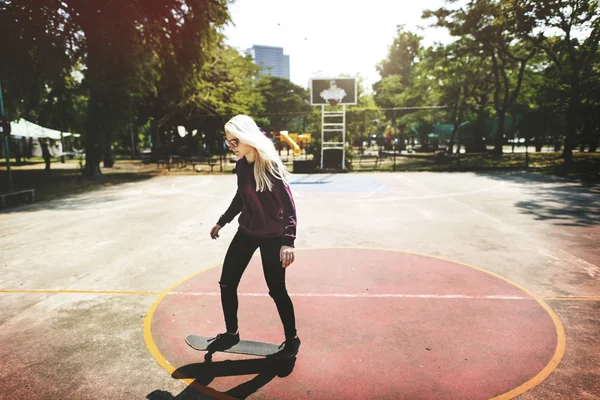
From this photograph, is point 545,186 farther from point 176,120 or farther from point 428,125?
point 428,125

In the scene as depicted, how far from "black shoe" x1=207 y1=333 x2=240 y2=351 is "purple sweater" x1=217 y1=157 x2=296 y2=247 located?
113 cm

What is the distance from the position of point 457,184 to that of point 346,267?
1206 centimetres

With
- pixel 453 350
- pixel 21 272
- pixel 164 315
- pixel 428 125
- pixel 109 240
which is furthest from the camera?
pixel 428 125

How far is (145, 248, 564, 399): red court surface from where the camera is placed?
3.17 meters

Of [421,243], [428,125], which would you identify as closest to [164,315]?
[421,243]

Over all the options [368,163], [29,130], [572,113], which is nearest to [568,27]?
[572,113]

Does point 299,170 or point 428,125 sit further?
point 428,125

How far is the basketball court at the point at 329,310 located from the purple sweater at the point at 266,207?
1.33 m

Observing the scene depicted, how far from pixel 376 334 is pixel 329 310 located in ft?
2.46

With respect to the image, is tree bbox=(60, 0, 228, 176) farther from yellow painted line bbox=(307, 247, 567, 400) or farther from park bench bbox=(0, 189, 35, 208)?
yellow painted line bbox=(307, 247, 567, 400)

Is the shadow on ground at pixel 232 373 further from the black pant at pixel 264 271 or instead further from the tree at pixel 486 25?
the tree at pixel 486 25

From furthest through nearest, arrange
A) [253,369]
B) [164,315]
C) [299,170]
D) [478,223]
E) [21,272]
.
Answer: [299,170]
[478,223]
[21,272]
[164,315]
[253,369]

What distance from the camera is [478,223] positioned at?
8.91 m

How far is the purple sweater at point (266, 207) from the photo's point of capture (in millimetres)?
3213
